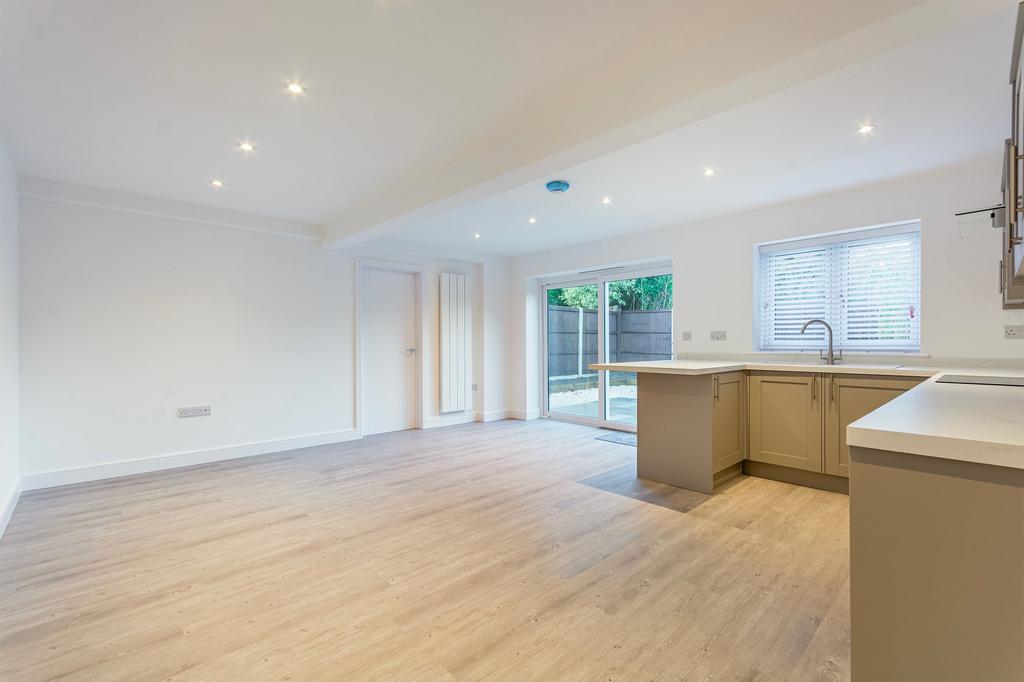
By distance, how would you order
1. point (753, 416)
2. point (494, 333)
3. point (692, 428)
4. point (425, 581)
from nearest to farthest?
point (425, 581) < point (692, 428) < point (753, 416) < point (494, 333)

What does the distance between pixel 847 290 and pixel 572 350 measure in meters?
3.40

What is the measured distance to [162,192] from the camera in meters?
4.04

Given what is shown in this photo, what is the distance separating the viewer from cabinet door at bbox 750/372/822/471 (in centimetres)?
350

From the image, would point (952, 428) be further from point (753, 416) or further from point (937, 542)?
point (753, 416)

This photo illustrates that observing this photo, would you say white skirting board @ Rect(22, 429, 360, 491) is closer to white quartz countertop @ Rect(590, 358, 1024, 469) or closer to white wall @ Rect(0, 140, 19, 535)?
white wall @ Rect(0, 140, 19, 535)

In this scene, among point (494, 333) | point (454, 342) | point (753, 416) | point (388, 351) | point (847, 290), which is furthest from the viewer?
point (494, 333)

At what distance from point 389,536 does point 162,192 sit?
3.62 meters

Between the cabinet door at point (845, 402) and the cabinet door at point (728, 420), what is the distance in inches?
23.1

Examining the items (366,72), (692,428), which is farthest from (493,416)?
(366,72)

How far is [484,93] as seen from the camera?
8.01ft

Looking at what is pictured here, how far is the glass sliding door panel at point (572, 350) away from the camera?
21.1ft

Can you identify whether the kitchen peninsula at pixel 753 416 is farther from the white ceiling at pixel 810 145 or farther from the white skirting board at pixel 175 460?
the white skirting board at pixel 175 460

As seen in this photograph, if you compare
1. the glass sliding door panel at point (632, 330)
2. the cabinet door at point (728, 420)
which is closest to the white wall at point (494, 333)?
the glass sliding door panel at point (632, 330)

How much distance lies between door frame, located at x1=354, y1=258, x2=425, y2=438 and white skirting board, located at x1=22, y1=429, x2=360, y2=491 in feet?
1.58
